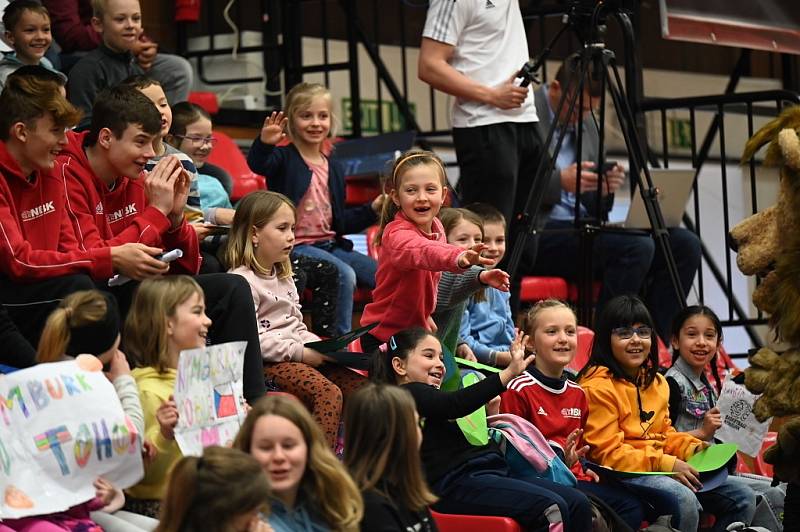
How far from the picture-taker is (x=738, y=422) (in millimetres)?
5367

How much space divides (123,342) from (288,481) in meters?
0.89

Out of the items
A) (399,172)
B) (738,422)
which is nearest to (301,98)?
(399,172)

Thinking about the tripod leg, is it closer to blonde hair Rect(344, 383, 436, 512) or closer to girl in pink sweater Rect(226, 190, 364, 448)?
girl in pink sweater Rect(226, 190, 364, 448)

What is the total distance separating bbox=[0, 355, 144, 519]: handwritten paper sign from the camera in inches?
131

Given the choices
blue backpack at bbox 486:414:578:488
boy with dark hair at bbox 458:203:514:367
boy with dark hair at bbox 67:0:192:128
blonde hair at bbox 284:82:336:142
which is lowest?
blue backpack at bbox 486:414:578:488

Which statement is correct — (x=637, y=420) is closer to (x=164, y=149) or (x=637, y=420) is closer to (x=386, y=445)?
(x=386, y=445)

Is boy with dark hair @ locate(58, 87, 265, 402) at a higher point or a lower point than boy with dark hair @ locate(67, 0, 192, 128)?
lower

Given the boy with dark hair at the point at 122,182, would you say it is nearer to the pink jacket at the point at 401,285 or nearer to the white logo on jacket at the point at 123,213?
the white logo on jacket at the point at 123,213

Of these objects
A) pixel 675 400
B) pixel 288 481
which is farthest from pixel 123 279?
pixel 675 400

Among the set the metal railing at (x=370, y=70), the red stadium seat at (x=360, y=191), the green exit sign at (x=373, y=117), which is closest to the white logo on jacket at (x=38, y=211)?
the red stadium seat at (x=360, y=191)

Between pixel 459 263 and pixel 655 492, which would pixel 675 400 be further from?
pixel 459 263

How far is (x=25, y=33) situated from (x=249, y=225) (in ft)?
5.59

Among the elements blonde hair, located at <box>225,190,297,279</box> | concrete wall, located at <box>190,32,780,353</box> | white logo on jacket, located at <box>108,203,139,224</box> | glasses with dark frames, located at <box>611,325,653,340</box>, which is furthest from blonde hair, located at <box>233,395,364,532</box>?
concrete wall, located at <box>190,32,780,353</box>

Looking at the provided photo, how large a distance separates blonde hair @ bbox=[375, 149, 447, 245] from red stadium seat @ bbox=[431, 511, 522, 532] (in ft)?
3.72
